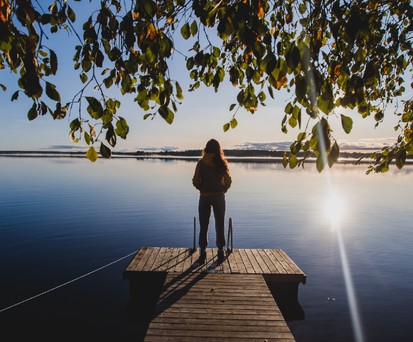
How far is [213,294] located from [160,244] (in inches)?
531

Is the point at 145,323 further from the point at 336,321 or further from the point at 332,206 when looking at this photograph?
the point at 332,206

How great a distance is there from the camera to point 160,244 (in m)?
21.2

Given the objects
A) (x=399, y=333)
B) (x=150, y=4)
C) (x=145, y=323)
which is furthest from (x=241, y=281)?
(x=150, y=4)

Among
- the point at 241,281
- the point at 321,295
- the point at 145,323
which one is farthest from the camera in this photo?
the point at 321,295


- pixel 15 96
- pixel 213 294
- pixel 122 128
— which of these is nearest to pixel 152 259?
pixel 213 294

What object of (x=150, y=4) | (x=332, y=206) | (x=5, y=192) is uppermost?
(x=150, y=4)

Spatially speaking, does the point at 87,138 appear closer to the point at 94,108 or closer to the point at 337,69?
the point at 94,108

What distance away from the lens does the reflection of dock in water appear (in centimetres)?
633

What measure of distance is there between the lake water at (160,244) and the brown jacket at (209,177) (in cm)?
523

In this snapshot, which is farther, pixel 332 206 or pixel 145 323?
pixel 332 206

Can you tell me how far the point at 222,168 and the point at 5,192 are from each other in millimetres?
38471

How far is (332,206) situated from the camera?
3878 centimetres

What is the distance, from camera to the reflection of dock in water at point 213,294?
6.33m

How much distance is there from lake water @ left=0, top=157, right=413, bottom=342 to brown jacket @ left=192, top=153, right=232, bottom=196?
5229 mm
